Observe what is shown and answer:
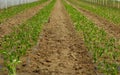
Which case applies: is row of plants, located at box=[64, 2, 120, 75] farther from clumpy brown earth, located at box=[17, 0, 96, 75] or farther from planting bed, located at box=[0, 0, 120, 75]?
clumpy brown earth, located at box=[17, 0, 96, 75]

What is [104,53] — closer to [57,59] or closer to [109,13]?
[57,59]

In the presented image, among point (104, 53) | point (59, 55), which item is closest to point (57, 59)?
point (59, 55)

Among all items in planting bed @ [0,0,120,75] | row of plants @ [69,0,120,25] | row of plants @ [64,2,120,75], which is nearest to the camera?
planting bed @ [0,0,120,75]

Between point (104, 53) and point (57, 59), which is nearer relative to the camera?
point (57, 59)

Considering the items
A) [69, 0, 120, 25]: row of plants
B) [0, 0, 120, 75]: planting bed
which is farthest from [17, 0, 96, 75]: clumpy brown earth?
[69, 0, 120, 25]: row of plants

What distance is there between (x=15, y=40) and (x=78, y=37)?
3.05 m

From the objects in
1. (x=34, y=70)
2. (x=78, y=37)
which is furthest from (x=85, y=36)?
(x=34, y=70)

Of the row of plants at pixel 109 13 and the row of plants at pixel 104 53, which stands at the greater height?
the row of plants at pixel 104 53

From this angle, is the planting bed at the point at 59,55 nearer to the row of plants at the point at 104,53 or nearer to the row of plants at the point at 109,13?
the row of plants at the point at 104,53

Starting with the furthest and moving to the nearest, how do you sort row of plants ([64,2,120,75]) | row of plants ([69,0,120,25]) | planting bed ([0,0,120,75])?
1. row of plants ([69,0,120,25])
2. row of plants ([64,2,120,75])
3. planting bed ([0,0,120,75])

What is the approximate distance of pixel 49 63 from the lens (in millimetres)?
8469

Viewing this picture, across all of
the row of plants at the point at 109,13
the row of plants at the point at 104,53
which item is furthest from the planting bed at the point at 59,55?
the row of plants at the point at 109,13

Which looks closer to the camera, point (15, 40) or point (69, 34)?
point (15, 40)

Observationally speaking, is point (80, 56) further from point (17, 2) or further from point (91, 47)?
point (17, 2)
